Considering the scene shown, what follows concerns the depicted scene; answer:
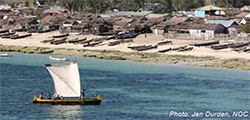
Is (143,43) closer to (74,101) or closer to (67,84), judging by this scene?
(67,84)

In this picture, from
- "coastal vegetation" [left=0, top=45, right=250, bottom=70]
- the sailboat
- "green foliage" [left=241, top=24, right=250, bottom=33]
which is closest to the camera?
the sailboat

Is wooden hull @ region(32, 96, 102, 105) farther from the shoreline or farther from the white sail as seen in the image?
the shoreline

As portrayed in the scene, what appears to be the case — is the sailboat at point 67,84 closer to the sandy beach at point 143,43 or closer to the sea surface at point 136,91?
the sea surface at point 136,91

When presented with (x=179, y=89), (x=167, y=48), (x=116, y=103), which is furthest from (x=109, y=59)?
Result: (x=116, y=103)

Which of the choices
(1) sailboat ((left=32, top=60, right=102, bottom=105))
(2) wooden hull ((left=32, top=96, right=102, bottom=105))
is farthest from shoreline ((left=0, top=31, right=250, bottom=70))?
(1) sailboat ((left=32, top=60, right=102, bottom=105))

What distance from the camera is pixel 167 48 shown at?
8769cm

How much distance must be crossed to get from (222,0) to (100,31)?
99.3 meters

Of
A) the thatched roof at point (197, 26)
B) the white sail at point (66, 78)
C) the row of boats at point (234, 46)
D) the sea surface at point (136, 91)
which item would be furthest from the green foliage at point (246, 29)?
the white sail at point (66, 78)

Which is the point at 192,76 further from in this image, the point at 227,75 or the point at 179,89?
the point at 179,89

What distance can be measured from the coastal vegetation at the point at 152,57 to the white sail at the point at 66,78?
34021 mm

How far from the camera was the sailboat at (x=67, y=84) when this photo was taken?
4172 centimetres

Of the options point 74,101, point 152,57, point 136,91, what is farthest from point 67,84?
point 152,57

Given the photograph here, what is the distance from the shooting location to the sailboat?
4172 cm

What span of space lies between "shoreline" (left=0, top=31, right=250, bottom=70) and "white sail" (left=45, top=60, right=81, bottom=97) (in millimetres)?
34021
